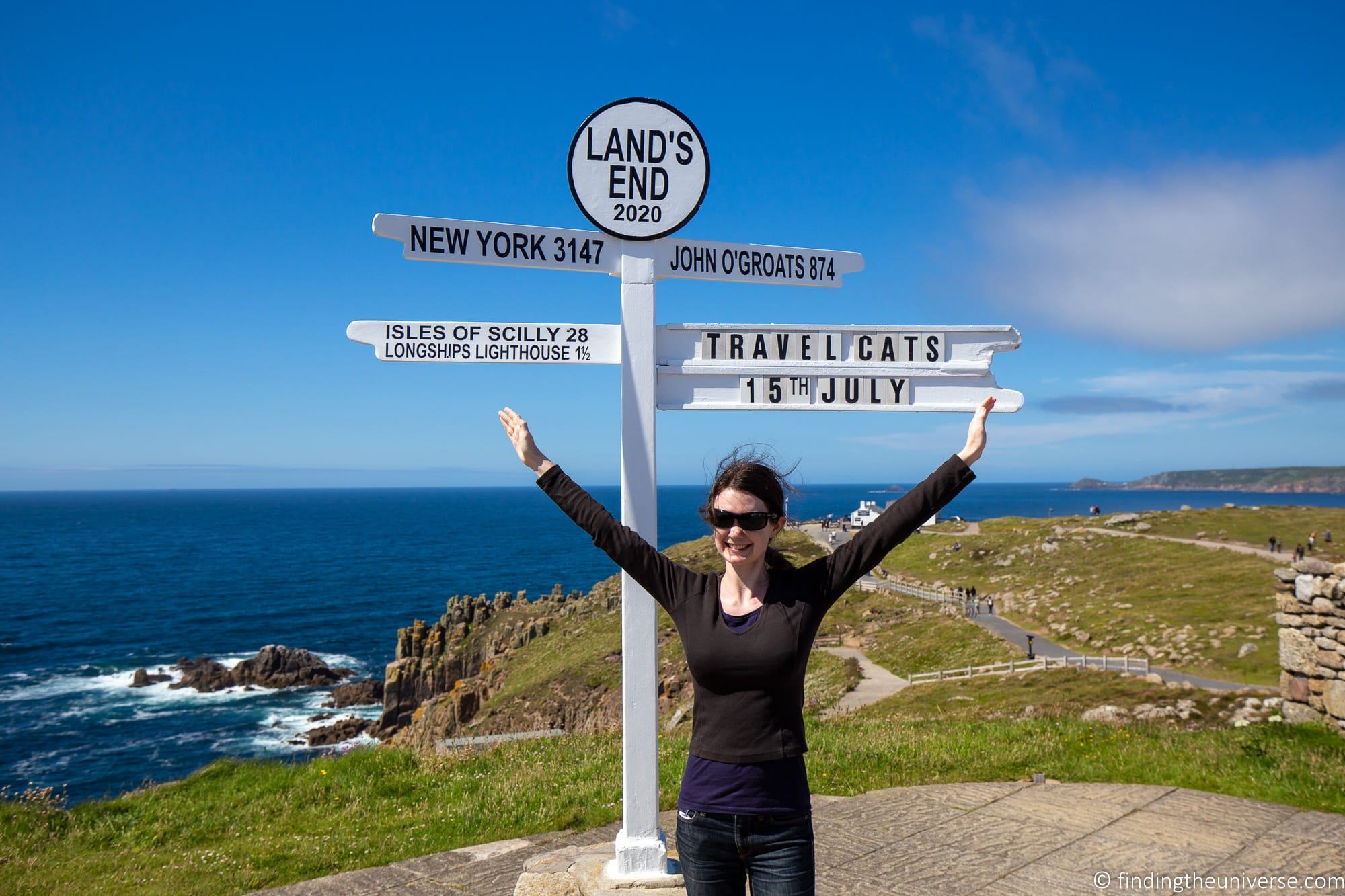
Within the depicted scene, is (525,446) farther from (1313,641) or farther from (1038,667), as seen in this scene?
(1038,667)

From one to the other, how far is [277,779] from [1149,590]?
116ft

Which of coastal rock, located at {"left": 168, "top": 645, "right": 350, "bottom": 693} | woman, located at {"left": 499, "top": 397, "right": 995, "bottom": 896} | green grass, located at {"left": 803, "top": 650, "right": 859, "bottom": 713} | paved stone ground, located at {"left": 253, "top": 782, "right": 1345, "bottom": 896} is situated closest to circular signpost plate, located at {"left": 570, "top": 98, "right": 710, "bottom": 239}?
woman, located at {"left": 499, "top": 397, "right": 995, "bottom": 896}

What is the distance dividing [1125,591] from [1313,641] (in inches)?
1142

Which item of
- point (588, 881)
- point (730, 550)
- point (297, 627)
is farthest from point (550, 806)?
point (297, 627)

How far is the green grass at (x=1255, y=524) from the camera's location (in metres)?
45.8

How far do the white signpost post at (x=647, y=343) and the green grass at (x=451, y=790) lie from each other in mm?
2214

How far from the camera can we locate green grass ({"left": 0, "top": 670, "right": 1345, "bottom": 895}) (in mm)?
4812

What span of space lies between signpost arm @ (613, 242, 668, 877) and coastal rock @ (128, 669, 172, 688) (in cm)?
4195

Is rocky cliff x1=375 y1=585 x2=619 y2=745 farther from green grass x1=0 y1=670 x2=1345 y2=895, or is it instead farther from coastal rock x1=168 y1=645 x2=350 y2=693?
green grass x1=0 y1=670 x2=1345 y2=895

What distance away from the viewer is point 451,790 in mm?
6027

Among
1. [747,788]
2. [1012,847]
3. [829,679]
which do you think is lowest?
[829,679]

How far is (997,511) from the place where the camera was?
188250 millimetres

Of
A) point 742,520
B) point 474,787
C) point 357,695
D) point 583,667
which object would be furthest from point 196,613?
point 742,520

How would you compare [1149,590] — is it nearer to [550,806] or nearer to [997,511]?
[550,806]
